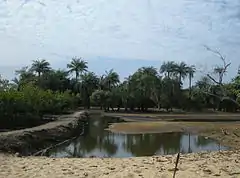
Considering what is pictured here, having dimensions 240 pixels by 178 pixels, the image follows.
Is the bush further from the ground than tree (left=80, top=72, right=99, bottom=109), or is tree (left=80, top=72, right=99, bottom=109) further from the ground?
tree (left=80, top=72, right=99, bottom=109)

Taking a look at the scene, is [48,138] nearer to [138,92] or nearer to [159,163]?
[159,163]

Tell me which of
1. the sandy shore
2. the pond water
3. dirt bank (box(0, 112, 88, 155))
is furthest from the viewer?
the pond water

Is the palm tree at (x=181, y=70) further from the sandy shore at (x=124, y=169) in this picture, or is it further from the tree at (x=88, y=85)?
the sandy shore at (x=124, y=169)

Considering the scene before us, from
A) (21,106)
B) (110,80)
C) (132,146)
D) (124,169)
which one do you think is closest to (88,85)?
(110,80)

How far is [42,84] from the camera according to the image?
11106 cm

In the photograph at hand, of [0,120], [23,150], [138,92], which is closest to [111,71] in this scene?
[138,92]

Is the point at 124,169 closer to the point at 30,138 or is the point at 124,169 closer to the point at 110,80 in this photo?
the point at 30,138

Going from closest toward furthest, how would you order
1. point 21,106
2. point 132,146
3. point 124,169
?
point 124,169 < point 132,146 < point 21,106

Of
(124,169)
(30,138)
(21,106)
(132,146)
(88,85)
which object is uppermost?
(88,85)

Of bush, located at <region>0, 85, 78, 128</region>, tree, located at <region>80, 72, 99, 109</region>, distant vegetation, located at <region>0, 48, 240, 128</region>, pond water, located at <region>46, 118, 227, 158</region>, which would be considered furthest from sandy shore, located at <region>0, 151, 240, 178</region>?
tree, located at <region>80, 72, 99, 109</region>

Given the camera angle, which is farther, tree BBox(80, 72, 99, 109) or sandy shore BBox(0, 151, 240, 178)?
tree BBox(80, 72, 99, 109)

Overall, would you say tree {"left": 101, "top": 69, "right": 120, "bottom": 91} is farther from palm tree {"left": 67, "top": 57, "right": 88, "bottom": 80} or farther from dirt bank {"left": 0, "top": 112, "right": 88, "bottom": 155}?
dirt bank {"left": 0, "top": 112, "right": 88, "bottom": 155}

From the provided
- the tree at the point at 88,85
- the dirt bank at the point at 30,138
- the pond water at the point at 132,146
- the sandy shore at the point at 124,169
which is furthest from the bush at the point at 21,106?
the tree at the point at 88,85

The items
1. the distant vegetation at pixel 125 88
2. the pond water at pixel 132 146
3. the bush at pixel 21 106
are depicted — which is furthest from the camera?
the distant vegetation at pixel 125 88
